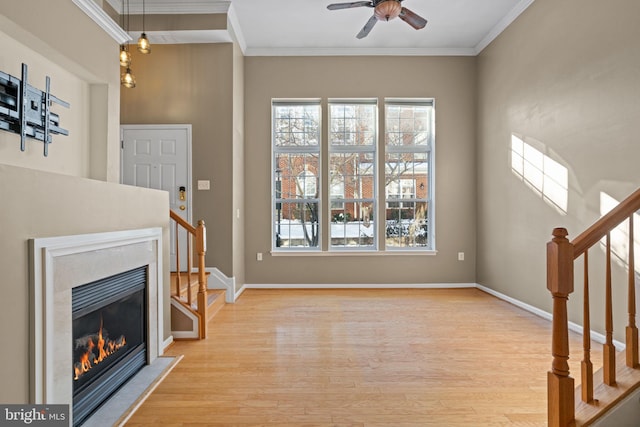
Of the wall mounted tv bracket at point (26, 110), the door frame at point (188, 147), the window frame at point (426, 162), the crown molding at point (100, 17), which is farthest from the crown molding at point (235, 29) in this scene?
A: the wall mounted tv bracket at point (26, 110)

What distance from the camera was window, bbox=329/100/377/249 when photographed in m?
5.55

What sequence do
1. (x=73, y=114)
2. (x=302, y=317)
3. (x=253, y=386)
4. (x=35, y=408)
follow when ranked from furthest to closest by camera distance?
1. (x=302, y=317)
2. (x=73, y=114)
3. (x=253, y=386)
4. (x=35, y=408)

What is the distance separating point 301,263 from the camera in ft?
17.9

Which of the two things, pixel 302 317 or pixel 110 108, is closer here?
pixel 110 108

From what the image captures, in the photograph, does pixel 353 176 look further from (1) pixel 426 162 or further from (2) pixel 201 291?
(2) pixel 201 291

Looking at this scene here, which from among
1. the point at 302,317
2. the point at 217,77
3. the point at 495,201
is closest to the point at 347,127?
the point at 217,77

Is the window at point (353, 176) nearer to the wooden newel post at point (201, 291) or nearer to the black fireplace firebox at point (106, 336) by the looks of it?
the wooden newel post at point (201, 291)

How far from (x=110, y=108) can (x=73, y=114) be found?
11.2 inches

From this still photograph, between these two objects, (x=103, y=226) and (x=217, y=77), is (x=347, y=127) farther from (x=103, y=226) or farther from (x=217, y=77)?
(x=103, y=226)

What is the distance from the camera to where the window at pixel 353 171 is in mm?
5547

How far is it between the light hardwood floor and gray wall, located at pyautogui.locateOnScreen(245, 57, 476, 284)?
1.20m

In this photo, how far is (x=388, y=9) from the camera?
3498mm

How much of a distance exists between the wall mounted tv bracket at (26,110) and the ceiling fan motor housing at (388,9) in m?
2.83

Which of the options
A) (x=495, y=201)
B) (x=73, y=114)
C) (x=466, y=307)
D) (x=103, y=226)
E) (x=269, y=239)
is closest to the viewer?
(x=103, y=226)
